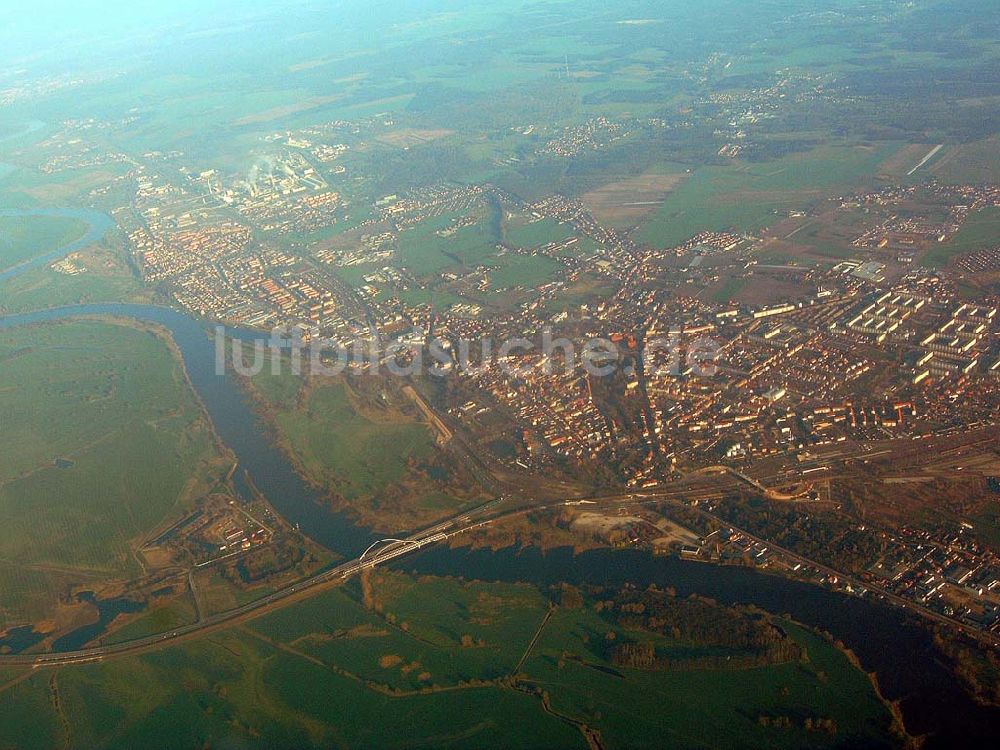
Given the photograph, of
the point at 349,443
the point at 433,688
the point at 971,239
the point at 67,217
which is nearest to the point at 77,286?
the point at 67,217

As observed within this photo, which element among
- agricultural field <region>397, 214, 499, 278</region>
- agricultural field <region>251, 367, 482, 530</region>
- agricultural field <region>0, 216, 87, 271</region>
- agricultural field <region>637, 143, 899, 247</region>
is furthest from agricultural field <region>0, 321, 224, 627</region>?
agricultural field <region>637, 143, 899, 247</region>

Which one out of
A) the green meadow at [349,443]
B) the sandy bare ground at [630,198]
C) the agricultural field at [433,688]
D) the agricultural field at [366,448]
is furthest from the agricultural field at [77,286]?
the agricultural field at [433,688]

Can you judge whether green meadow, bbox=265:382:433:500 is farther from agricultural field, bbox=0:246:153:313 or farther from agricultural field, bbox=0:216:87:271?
agricultural field, bbox=0:216:87:271

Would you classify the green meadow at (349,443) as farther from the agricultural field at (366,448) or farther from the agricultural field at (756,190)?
the agricultural field at (756,190)

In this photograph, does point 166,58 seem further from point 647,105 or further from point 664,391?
point 664,391

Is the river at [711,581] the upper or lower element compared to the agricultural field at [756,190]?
lower
